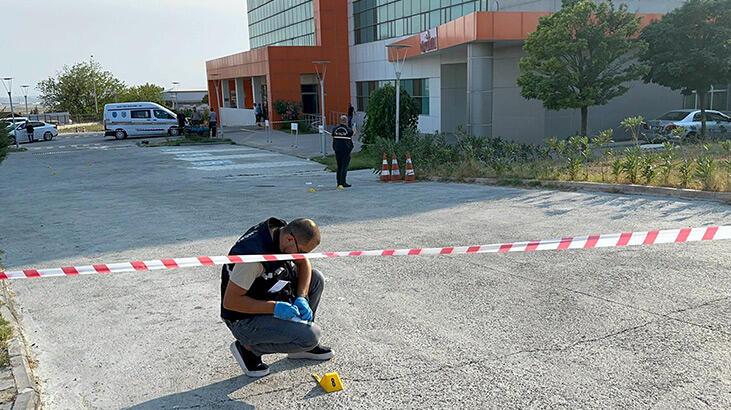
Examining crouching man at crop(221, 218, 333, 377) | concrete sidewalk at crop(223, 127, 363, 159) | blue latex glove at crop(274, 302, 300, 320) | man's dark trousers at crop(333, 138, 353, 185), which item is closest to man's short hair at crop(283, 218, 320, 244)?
crouching man at crop(221, 218, 333, 377)

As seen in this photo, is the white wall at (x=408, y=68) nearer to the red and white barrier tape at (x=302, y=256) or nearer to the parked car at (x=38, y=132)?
the red and white barrier tape at (x=302, y=256)

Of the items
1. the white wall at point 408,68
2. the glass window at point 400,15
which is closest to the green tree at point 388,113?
the white wall at point 408,68

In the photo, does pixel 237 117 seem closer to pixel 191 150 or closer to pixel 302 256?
pixel 191 150

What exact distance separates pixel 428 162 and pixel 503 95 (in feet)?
32.1

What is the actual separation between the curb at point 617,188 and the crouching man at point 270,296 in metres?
7.98

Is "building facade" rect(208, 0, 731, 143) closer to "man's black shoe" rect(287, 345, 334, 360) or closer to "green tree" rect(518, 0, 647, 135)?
"green tree" rect(518, 0, 647, 135)

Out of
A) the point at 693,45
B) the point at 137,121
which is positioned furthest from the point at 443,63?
the point at 137,121

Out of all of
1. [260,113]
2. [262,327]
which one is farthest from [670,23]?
[260,113]

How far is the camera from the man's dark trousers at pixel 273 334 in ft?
13.3

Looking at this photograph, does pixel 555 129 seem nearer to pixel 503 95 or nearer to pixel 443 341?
pixel 503 95

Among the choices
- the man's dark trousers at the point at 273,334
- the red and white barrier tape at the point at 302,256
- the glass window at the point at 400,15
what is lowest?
the man's dark trousers at the point at 273,334

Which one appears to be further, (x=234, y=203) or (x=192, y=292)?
(x=234, y=203)

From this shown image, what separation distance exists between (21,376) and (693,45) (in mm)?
21055

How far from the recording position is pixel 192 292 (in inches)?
246
